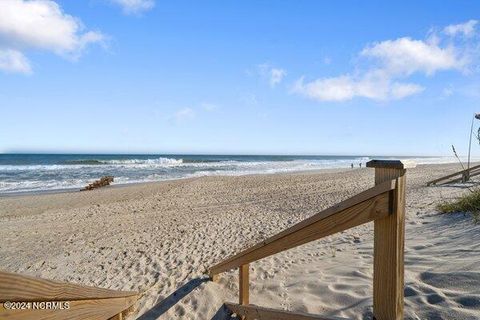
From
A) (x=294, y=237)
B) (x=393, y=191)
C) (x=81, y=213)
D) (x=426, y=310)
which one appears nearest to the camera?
(x=393, y=191)

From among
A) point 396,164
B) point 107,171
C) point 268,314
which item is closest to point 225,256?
point 268,314

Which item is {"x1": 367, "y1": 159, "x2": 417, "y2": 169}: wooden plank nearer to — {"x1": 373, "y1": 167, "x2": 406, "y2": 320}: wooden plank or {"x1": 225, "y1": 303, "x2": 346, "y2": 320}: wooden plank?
{"x1": 373, "y1": 167, "x2": 406, "y2": 320}: wooden plank

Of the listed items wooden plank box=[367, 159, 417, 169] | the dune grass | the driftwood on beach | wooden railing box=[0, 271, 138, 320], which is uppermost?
wooden plank box=[367, 159, 417, 169]

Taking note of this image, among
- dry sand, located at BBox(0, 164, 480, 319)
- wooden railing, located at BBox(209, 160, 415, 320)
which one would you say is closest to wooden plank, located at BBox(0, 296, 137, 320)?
wooden railing, located at BBox(209, 160, 415, 320)

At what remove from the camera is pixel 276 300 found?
13.0 feet

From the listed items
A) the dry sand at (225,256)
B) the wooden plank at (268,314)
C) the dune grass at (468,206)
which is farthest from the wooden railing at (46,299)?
the dune grass at (468,206)

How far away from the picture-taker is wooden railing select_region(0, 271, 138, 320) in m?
1.35

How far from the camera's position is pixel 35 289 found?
57.8 inches

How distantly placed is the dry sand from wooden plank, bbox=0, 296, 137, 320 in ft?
5.63

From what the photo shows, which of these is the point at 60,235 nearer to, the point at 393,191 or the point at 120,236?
the point at 120,236

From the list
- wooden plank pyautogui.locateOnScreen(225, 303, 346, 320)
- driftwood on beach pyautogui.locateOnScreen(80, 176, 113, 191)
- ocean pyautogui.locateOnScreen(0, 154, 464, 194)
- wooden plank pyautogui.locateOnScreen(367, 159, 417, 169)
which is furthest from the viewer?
ocean pyautogui.locateOnScreen(0, 154, 464, 194)

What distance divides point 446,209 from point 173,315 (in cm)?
527

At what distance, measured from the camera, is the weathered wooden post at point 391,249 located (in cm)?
149

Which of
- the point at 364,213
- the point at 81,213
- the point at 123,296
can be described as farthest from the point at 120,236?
the point at 364,213
